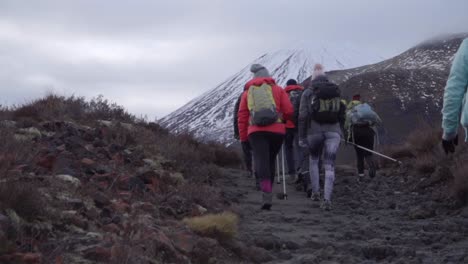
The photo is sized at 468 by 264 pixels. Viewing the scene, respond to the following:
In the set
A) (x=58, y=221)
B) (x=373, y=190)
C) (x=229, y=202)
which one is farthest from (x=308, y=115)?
(x=58, y=221)

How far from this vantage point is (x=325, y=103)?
27.9 feet

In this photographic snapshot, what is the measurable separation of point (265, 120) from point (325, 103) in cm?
94

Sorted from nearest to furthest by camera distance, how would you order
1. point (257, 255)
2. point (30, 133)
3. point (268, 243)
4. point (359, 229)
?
point (257, 255) < point (268, 243) < point (359, 229) < point (30, 133)

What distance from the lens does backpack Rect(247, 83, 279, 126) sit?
7996 millimetres

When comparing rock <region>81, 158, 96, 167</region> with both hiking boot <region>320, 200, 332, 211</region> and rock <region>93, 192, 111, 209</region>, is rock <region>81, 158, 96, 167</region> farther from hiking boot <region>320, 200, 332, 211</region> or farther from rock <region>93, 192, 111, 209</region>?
hiking boot <region>320, 200, 332, 211</region>

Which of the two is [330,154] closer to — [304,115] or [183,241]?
[304,115]

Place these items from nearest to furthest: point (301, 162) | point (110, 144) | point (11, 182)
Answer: point (11, 182)
point (110, 144)
point (301, 162)

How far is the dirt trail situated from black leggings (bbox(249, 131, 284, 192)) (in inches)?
14.6

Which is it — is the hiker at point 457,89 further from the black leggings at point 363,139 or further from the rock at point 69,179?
the black leggings at point 363,139

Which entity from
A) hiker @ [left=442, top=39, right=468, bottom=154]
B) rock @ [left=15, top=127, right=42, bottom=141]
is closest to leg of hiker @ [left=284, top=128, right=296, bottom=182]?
rock @ [left=15, top=127, right=42, bottom=141]

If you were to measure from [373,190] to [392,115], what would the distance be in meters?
29.1

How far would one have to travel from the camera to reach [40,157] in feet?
20.5

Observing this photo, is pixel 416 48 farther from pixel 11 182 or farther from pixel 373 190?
pixel 11 182

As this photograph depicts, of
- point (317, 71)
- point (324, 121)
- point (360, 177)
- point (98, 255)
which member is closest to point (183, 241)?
point (98, 255)
